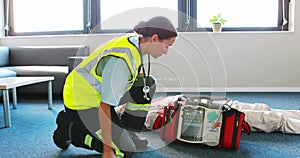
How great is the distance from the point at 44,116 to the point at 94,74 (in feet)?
4.09

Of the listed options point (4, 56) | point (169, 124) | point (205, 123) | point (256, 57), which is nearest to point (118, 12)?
point (4, 56)

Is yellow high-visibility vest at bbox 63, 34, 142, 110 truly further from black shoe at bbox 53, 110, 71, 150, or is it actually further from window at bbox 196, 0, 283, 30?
window at bbox 196, 0, 283, 30

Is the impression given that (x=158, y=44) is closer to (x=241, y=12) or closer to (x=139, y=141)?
(x=139, y=141)

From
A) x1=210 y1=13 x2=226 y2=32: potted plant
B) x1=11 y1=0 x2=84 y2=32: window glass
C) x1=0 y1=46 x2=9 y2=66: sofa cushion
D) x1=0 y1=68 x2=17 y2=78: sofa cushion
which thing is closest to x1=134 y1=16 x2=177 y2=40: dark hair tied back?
x1=0 y1=68 x2=17 y2=78: sofa cushion

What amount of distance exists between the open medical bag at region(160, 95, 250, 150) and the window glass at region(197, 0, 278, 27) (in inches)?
89.6

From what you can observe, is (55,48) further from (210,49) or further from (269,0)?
(269,0)

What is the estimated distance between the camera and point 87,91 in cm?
128

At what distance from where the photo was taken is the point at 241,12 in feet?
12.1

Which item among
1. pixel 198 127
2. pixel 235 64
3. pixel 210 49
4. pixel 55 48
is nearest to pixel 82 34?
pixel 55 48

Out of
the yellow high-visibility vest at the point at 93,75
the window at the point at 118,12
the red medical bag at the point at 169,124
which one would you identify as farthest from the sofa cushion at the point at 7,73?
the red medical bag at the point at 169,124

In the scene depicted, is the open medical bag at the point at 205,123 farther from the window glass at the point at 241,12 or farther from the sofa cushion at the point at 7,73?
the window glass at the point at 241,12

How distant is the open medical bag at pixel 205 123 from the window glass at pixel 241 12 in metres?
2.28

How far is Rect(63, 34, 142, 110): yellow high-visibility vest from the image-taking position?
1162 mm

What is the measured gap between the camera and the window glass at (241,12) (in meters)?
3.66
